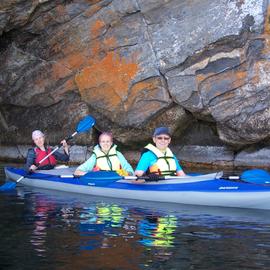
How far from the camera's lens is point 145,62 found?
14.9 meters

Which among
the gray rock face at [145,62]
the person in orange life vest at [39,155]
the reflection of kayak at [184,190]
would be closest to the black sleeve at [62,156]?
the person in orange life vest at [39,155]

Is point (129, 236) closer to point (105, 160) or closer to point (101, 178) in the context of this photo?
point (101, 178)

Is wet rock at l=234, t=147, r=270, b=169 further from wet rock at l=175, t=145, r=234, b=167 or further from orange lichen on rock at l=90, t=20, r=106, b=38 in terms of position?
orange lichen on rock at l=90, t=20, r=106, b=38

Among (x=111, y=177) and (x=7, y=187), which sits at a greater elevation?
(x=111, y=177)

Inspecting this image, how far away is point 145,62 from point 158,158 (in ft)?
17.5

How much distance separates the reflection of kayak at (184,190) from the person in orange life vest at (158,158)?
0.74 ft

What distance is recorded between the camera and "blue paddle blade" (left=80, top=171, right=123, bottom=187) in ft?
34.2

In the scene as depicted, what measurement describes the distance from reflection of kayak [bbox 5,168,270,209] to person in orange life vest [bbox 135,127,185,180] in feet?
0.74

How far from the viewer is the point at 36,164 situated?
12.4 metres

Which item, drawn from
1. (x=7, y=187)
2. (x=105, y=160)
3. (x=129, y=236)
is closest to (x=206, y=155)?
(x=105, y=160)

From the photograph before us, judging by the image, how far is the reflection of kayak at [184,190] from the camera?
9.04 meters

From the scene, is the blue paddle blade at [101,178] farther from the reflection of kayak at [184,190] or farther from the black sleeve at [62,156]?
the black sleeve at [62,156]

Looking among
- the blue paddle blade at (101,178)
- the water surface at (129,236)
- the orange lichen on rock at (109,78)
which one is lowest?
the water surface at (129,236)

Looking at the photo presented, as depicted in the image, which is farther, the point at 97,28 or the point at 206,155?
the point at 206,155
